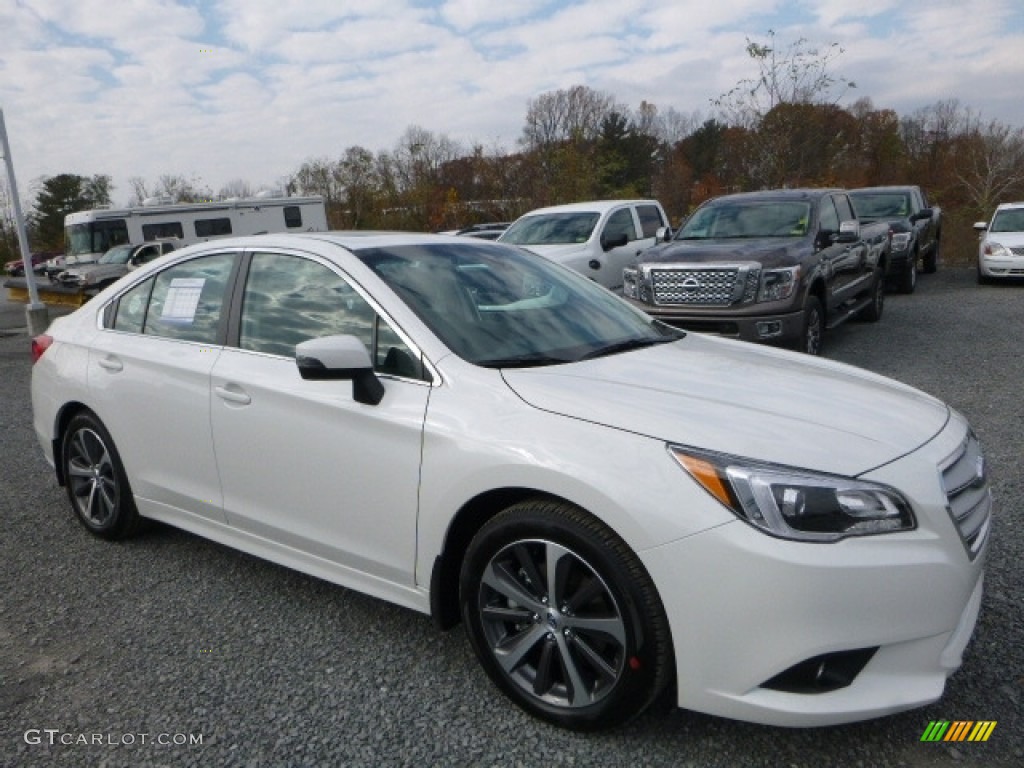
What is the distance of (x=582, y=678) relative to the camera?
8.01 ft

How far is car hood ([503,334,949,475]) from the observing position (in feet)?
7.38

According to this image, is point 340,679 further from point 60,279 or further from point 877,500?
point 60,279

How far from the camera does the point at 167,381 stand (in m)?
Result: 3.53

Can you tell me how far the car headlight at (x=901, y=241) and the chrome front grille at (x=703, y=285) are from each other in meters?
7.21

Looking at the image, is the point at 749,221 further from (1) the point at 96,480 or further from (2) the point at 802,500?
(2) the point at 802,500

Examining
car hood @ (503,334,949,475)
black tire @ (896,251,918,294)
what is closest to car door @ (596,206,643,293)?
black tire @ (896,251,918,294)

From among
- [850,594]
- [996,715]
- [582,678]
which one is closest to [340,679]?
[582,678]

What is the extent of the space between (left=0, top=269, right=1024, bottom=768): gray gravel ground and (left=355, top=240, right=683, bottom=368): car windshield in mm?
1183

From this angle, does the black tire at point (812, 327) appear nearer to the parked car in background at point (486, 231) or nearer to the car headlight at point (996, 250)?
the car headlight at point (996, 250)

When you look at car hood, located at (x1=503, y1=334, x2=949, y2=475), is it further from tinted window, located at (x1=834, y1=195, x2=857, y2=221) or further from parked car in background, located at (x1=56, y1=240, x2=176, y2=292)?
parked car in background, located at (x1=56, y1=240, x2=176, y2=292)

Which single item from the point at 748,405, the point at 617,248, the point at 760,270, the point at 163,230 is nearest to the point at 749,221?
the point at 760,270

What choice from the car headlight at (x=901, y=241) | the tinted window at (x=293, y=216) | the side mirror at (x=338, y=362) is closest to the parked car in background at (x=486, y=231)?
the tinted window at (x=293, y=216)

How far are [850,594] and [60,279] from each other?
87.9 ft

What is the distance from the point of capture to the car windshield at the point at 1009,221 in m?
15.1
